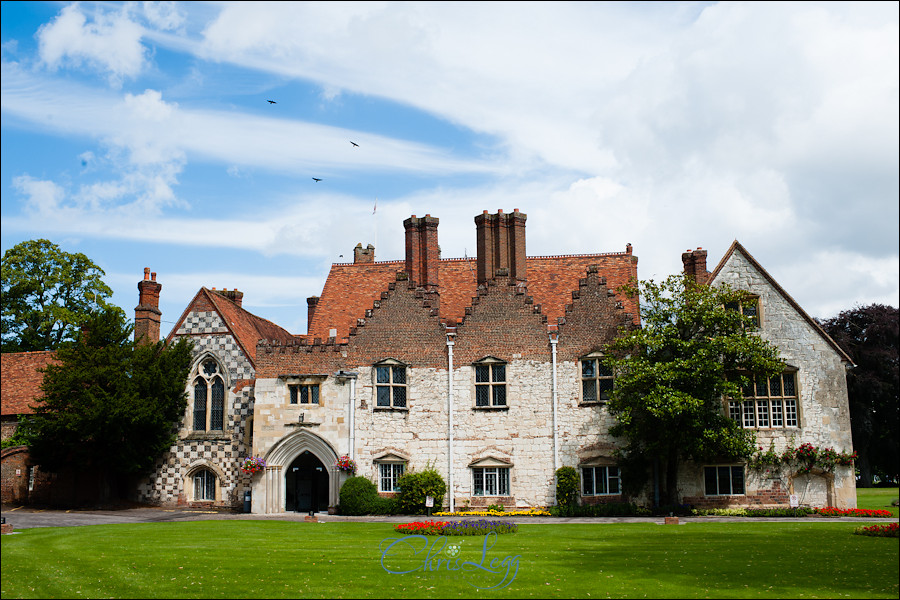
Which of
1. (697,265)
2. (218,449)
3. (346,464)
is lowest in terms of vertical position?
(346,464)

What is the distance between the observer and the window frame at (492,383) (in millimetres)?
35156

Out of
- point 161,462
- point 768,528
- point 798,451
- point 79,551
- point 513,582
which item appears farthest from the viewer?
point 161,462

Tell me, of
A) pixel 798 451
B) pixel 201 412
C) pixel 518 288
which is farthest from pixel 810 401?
pixel 201 412

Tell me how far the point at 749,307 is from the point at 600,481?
9306 mm

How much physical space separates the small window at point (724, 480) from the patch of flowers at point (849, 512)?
9.95 feet

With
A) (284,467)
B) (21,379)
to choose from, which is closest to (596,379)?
(284,467)

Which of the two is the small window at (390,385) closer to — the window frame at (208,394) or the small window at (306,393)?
the small window at (306,393)

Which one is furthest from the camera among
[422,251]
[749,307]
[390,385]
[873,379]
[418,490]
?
[873,379]

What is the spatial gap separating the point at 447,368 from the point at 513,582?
20.8 m

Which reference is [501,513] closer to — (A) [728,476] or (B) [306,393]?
(A) [728,476]

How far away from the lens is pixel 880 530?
875 inches

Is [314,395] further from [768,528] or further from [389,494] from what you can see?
[768,528]

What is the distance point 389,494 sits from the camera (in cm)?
3472

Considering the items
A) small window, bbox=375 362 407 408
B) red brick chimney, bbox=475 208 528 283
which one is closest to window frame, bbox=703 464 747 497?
red brick chimney, bbox=475 208 528 283
